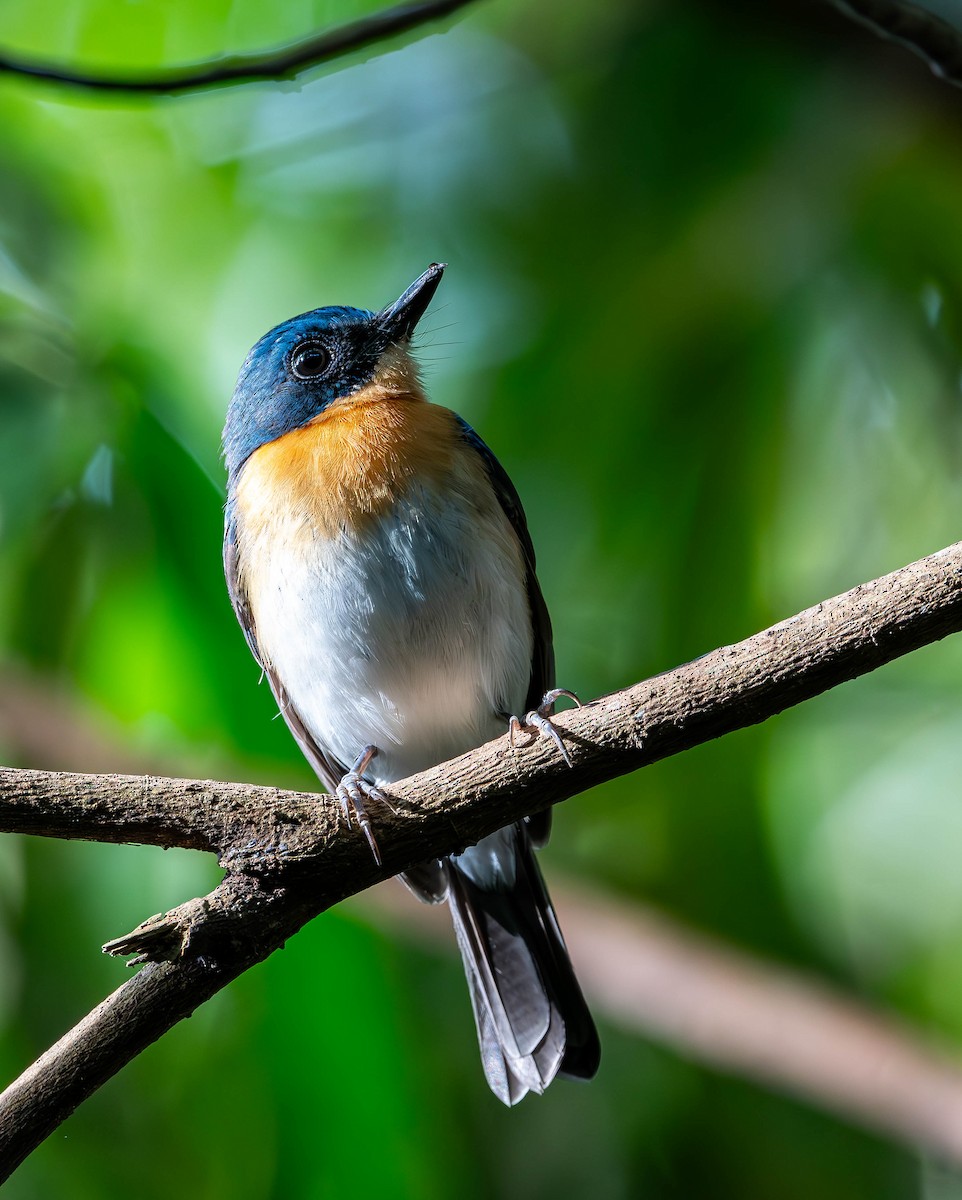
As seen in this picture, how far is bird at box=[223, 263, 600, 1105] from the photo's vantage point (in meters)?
3.48

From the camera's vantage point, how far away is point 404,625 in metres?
3.52

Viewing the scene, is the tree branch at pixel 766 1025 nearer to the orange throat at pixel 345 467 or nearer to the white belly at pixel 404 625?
the white belly at pixel 404 625

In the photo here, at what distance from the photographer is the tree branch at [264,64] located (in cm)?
321

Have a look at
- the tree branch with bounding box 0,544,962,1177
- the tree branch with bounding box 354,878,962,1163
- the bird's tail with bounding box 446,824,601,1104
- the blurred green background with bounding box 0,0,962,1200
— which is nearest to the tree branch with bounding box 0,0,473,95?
the blurred green background with bounding box 0,0,962,1200

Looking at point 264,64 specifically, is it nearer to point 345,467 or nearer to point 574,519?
point 345,467

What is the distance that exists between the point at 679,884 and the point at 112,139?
148 inches

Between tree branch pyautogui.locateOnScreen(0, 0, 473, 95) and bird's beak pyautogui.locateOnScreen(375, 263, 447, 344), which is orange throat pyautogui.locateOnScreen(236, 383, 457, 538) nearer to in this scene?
bird's beak pyautogui.locateOnScreen(375, 263, 447, 344)

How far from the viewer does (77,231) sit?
4617 mm

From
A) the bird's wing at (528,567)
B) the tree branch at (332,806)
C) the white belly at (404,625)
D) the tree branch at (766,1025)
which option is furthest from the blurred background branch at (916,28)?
the tree branch at (766,1025)

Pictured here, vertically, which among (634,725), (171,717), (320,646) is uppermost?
(634,725)

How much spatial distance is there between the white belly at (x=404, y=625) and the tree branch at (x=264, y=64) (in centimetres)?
124

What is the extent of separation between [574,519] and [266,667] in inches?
52.0

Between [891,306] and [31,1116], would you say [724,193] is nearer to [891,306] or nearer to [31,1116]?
[891,306]

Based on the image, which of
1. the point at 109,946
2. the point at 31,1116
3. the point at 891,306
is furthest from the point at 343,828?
the point at 891,306
